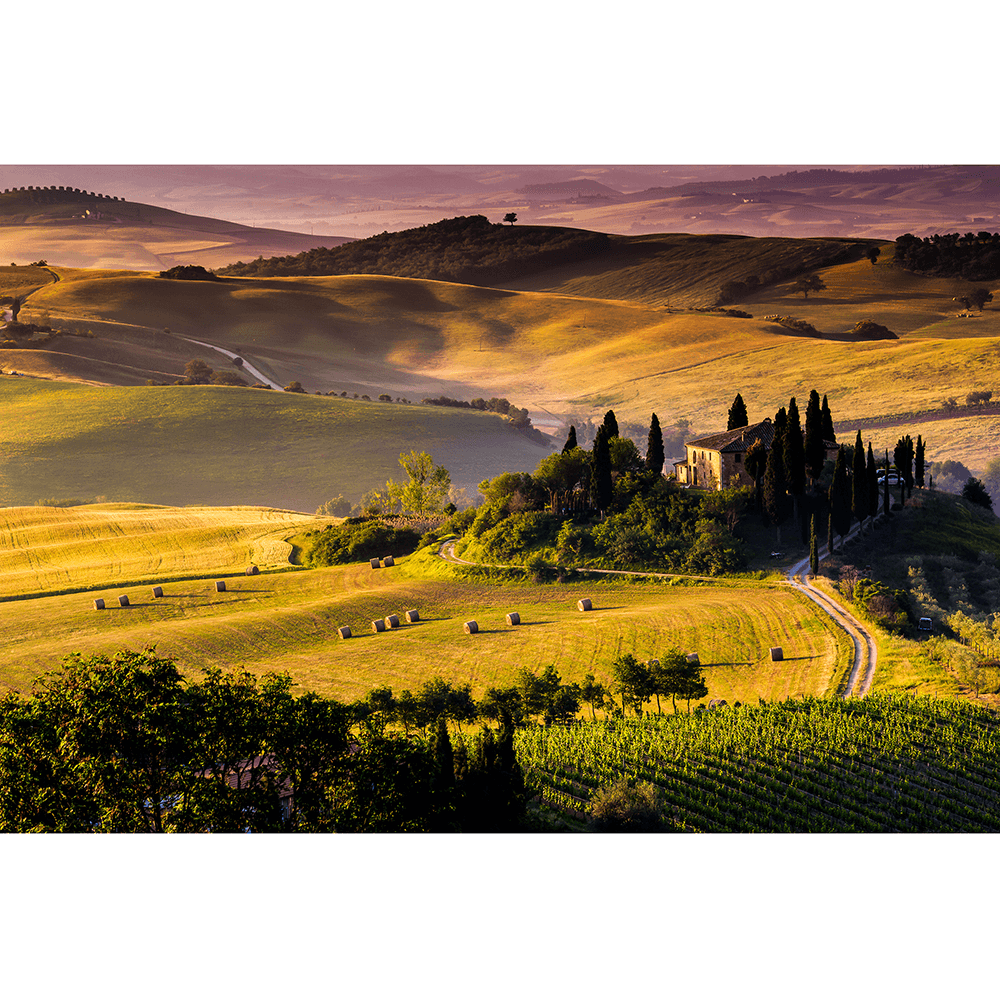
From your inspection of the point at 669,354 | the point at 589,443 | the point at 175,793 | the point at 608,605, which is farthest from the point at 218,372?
the point at 175,793

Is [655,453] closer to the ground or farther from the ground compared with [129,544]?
farther from the ground

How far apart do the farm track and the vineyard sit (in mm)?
2692

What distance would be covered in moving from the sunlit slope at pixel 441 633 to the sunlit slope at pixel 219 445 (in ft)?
246

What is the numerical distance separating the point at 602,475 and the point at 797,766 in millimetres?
28320

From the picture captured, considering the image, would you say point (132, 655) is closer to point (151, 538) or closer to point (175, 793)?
point (175, 793)

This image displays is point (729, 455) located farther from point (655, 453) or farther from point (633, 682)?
point (633, 682)

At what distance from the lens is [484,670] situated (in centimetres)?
4019

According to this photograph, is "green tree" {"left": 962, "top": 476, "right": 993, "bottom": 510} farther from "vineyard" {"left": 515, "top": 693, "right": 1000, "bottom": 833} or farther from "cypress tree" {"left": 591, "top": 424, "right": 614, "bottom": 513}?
"vineyard" {"left": 515, "top": 693, "right": 1000, "bottom": 833}

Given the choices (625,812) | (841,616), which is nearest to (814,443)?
(841,616)

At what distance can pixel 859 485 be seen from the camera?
54.1 m

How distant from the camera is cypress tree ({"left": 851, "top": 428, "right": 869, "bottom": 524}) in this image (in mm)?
53281

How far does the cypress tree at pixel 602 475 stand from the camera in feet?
180

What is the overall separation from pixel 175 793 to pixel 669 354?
179 meters

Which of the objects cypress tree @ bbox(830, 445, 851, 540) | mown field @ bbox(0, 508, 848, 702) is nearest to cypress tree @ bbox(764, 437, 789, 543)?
cypress tree @ bbox(830, 445, 851, 540)
